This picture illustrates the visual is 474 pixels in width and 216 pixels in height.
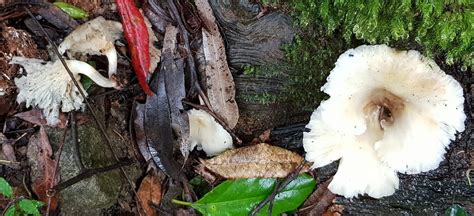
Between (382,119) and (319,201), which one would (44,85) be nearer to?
(319,201)

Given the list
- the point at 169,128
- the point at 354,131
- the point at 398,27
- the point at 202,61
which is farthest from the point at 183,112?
the point at 398,27

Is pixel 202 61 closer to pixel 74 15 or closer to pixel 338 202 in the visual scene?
pixel 74 15

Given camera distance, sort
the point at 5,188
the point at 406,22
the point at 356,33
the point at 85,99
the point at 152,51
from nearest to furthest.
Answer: the point at 406,22 < the point at 356,33 < the point at 5,188 < the point at 85,99 < the point at 152,51

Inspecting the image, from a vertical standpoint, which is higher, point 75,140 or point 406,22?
point 406,22

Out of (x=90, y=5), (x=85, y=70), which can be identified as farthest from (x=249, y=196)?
(x=90, y=5)

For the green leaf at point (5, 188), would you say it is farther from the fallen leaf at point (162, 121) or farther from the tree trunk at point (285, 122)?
the tree trunk at point (285, 122)

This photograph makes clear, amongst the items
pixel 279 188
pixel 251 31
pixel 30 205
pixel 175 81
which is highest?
pixel 251 31

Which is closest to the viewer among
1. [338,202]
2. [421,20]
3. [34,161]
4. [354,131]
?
[421,20]
